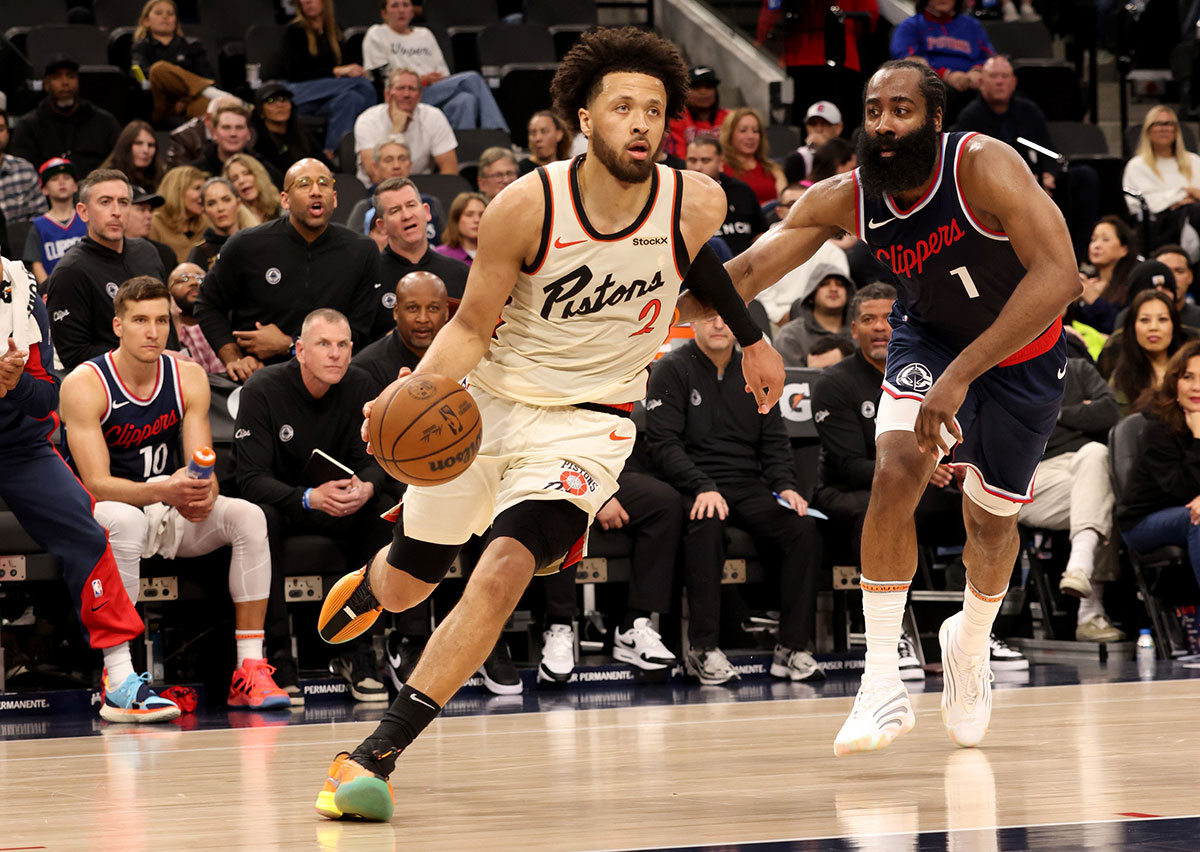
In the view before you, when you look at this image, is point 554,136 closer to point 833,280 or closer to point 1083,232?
point 833,280

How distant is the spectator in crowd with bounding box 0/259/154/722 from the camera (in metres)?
6.14

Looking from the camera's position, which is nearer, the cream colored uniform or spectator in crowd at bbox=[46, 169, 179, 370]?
→ the cream colored uniform

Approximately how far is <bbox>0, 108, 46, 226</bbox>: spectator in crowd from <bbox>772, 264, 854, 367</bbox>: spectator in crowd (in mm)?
4656

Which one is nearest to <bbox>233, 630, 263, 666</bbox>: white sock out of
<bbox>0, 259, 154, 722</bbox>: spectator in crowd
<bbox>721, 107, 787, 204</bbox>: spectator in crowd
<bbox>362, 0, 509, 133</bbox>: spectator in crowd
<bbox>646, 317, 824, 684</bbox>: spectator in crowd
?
<bbox>0, 259, 154, 722</bbox>: spectator in crowd

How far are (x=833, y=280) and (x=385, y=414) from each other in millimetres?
5525

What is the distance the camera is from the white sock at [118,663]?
620cm

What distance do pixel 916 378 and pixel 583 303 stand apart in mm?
1162

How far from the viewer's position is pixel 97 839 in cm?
346

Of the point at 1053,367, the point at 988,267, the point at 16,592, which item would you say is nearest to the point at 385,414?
the point at 988,267

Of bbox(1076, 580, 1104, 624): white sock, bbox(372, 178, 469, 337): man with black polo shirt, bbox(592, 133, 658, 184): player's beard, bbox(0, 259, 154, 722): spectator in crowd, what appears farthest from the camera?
bbox(1076, 580, 1104, 624): white sock

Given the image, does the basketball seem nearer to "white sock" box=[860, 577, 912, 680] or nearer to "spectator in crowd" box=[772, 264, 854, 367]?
"white sock" box=[860, 577, 912, 680]

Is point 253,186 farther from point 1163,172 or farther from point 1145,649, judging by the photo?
point 1163,172

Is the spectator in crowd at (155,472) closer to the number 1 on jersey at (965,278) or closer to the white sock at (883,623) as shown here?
the white sock at (883,623)

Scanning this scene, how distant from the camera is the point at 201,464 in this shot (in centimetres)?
643
